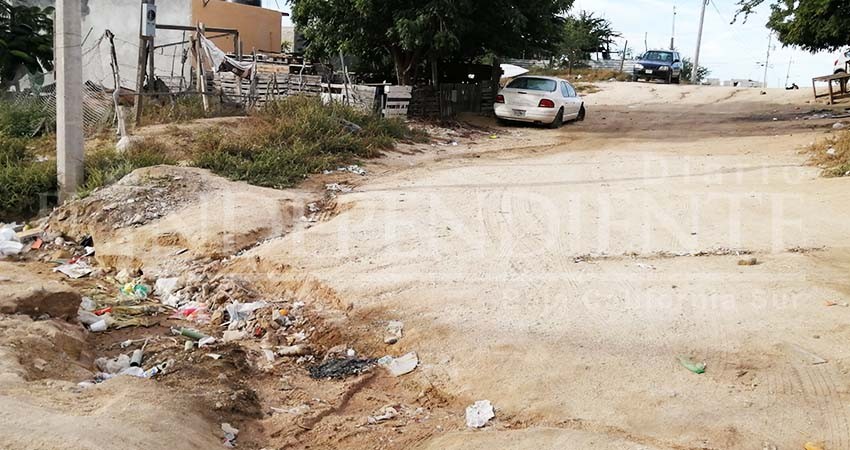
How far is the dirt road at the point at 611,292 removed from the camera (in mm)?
4402

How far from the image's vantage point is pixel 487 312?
5.81m

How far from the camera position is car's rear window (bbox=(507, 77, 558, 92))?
733 inches

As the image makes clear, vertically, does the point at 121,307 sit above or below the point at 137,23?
below

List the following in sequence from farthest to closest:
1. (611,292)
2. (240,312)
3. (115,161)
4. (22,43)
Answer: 1. (22,43)
2. (115,161)
3. (240,312)
4. (611,292)

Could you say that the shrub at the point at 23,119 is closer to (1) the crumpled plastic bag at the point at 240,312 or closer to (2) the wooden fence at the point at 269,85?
(2) the wooden fence at the point at 269,85

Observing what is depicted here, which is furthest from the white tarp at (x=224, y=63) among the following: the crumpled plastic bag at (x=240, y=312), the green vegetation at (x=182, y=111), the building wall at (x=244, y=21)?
the crumpled plastic bag at (x=240, y=312)

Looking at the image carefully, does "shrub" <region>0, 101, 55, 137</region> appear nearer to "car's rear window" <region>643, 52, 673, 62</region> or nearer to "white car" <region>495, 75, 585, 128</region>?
"white car" <region>495, 75, 585, 128</region>

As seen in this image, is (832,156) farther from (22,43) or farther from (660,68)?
(660,68)

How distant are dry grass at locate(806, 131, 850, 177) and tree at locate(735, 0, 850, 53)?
600cm

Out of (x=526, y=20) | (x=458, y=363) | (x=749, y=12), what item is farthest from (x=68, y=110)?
(x=749, y=12)

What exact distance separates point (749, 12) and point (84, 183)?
736 inches

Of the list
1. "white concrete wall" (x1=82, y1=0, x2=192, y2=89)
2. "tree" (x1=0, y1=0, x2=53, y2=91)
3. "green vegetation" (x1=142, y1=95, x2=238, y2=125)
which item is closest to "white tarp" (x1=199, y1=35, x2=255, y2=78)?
"green vegetation" (x1=142, y1=95, x2=238, y2=125)

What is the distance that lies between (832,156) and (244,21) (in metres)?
18.2

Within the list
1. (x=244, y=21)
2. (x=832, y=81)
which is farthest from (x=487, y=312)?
(x=832, y=81)
